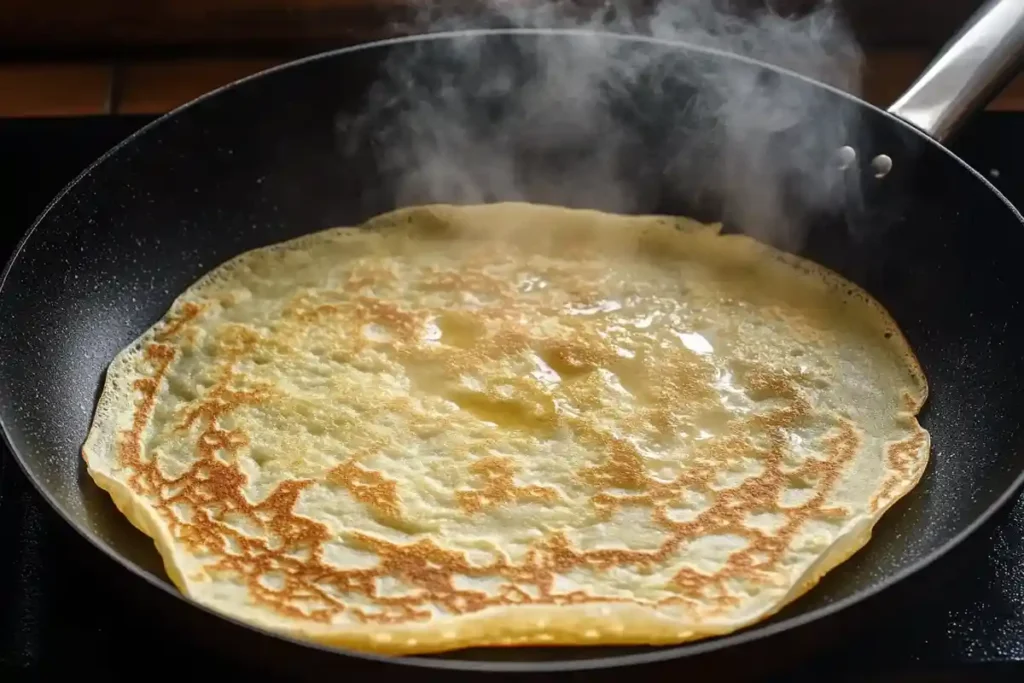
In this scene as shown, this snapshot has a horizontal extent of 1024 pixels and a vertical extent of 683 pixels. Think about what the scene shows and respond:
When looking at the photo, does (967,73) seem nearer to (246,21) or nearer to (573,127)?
(573,127)

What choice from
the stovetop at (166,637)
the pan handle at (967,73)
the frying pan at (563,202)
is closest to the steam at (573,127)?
the frying pan at (563,202)

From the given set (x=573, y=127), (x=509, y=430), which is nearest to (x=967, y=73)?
(x=573, y=127)

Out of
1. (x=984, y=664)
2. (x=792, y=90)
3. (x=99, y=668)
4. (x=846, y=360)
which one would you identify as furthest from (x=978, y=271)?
(x=99, y=668)

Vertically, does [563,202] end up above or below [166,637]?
above

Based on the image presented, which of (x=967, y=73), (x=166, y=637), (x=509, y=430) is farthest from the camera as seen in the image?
(x=967, y=73)

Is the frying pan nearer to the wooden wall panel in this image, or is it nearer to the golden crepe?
the golden crepe

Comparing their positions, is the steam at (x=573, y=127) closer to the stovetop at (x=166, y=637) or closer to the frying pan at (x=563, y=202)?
the frying pan at (x=563, y=202)

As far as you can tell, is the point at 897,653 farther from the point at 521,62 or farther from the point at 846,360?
the point at 521,62
